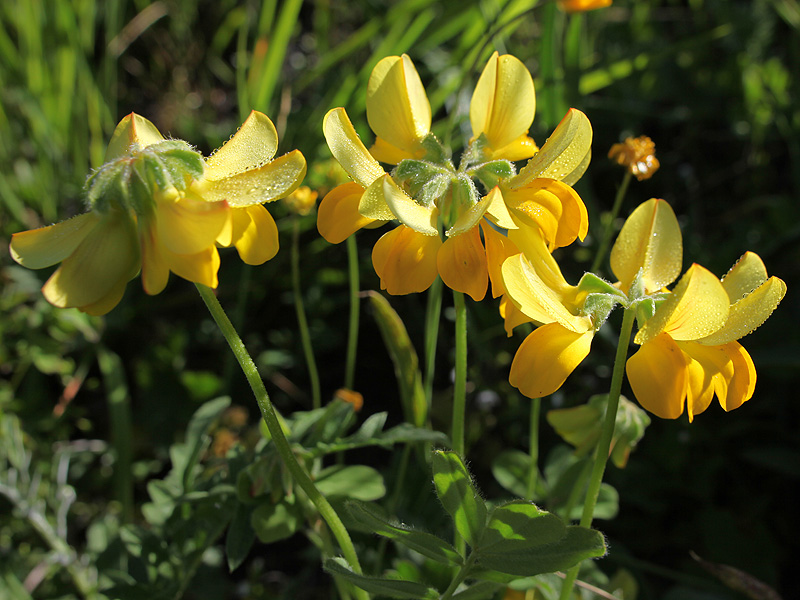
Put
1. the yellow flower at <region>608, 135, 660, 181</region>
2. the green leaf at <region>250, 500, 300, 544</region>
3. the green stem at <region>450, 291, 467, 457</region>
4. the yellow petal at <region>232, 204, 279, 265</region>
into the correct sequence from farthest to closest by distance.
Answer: the yellow flower at <region>608, 135, 660, 181</region>
the green leaf at <region>250, 500, 300, 544</region>
the green stem at <region>450, 291, 467, 457</region>
the yellow petal at <region>232, 204, 279, 265</region>

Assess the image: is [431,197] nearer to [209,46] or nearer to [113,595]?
[113,595]

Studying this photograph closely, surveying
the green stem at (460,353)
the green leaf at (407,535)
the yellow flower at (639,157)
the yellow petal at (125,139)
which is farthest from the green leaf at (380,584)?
the yellow flower at (639,157)

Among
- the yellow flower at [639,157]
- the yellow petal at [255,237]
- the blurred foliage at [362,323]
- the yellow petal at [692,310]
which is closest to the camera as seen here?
the yellow petal at [692,310]

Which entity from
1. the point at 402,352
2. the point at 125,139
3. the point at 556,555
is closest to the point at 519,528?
the point at 556,555

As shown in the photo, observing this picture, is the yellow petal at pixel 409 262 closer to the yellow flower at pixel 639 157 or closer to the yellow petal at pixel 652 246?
the yellow petal at pixel 652 246

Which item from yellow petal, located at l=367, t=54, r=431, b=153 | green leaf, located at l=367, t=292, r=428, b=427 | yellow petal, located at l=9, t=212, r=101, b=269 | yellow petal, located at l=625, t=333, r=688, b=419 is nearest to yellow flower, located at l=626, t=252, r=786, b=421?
yellow petal, located at l=625, t=333, r=688, b=419

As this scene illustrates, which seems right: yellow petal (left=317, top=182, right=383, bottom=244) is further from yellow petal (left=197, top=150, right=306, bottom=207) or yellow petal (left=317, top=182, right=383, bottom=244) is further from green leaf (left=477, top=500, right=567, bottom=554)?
green leaf (left=477, top=500, right=567, bottom=554)
